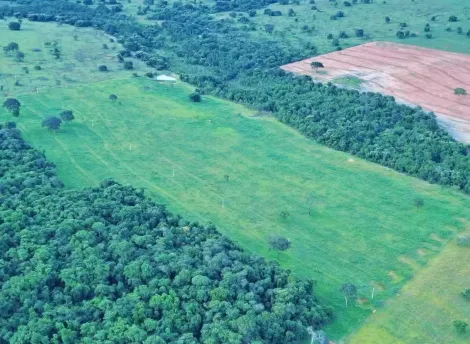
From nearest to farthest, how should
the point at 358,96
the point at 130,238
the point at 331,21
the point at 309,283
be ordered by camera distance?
the point at 309,283 → the point at 130,238 → the point at 358,96 → the point at 331,21

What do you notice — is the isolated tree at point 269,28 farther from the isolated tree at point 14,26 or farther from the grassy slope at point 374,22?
the isolated tree at point 14,26

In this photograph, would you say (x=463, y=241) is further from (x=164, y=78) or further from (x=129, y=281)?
(x=164, y=78)

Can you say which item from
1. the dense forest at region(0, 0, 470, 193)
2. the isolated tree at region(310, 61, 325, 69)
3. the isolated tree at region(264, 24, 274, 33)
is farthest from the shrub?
the isolated tree at region(264, 24, 274, 33)

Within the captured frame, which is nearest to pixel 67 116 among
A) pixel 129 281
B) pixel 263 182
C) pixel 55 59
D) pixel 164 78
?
pixel 164 78

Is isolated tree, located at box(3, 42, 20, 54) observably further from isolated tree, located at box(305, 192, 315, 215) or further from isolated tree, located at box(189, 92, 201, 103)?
isolated tree, located at box(305, 192, 315, 215)

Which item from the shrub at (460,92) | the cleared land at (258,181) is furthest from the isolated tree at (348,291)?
the shrub at (460,92)

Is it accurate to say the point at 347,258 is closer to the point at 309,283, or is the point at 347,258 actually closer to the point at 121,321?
the point at 309,283

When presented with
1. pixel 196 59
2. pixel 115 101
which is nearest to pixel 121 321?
pixel 115 101
